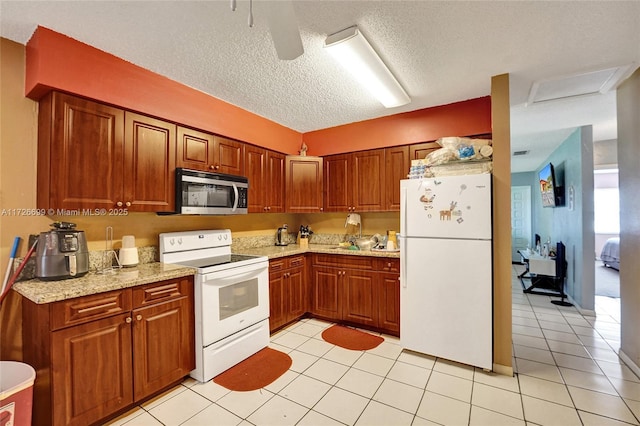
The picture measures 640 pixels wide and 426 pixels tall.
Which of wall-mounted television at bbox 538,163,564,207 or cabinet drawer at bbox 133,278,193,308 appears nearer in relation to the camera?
cabinet drawer at bbox 133,278,193,308

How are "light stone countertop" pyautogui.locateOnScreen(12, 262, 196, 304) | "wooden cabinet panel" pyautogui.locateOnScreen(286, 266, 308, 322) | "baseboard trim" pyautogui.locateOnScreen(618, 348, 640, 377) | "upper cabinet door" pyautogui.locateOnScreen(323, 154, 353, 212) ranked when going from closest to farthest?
"light stone countertop" pyautogui.locateOnScreen(12, 262, 196, 304) → "baseboard trim" pyautogui.locateOnScreen(618, 348, 640, 377) → "wooden cabinet panel" pyautogui.locateOnScreen(286, 266, 308, 322) → "upper cabinet door" pyautogui.locateOnScreen(323, 154, 353, 212)

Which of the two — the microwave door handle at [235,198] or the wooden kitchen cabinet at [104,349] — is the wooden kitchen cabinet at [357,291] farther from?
the wooden kitchen cabinet at [104,349]

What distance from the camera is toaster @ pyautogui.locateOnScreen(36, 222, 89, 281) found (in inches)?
69.4

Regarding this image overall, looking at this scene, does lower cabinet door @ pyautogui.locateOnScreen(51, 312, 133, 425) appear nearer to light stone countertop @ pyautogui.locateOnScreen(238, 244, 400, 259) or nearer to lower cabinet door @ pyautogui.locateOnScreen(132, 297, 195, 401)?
lower cabinet door @ pyautogui.locateOnScreen(132, 297, 195, 401)

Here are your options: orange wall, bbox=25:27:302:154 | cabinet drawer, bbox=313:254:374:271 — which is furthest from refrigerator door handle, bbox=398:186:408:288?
orange wall, bbox=25:27:302:154

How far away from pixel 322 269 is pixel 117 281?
2151 millimetres

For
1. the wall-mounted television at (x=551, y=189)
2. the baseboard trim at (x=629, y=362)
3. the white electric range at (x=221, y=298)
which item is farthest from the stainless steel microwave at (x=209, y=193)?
the wall-mounted television at (x=551, y=189)

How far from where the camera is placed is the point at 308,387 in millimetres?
2146

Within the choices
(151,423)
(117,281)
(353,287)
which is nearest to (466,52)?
(353,287)

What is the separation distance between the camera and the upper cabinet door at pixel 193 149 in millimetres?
2498

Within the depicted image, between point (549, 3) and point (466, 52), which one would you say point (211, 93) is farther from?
point (549, 3)

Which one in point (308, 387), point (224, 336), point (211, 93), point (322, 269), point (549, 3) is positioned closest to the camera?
point (549, 3)

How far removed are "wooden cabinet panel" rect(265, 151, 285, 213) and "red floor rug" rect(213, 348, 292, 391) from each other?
63.3 inches

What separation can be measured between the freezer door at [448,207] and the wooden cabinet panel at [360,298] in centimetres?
80
